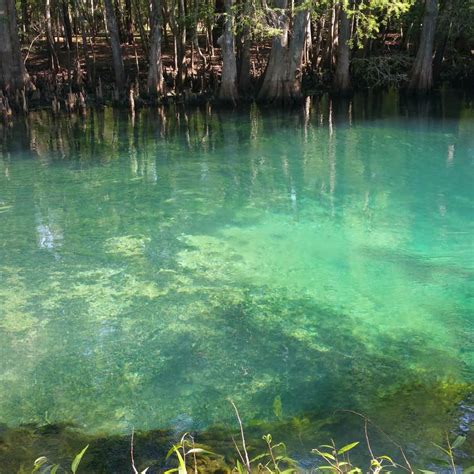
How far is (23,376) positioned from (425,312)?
11.0ft

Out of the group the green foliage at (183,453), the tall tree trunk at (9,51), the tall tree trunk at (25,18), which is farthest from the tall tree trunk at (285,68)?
the green foliage at (183,453)

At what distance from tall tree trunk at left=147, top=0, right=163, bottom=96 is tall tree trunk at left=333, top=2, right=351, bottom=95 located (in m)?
5.25

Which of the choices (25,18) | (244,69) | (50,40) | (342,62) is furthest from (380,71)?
(25,18)

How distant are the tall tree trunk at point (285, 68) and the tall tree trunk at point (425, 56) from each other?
412 centimetres

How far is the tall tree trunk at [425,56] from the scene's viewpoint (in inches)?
706

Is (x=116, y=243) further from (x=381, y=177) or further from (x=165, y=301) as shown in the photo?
(x=381, y=177)

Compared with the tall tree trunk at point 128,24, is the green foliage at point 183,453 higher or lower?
lower

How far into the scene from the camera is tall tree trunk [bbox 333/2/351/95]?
17.6 m

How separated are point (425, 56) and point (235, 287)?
48.6ft

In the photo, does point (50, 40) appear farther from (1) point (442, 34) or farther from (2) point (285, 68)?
(1) point (442, 34)

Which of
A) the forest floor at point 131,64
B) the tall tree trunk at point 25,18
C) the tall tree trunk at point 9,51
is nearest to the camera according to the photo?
the tall tree trunk at point 9,51

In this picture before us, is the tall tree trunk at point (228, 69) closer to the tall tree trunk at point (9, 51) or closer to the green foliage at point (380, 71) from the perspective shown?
the green foliage at point (380, 71)

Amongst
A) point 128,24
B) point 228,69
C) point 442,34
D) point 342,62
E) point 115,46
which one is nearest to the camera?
point 228,69

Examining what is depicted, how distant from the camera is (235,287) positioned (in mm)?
5836
